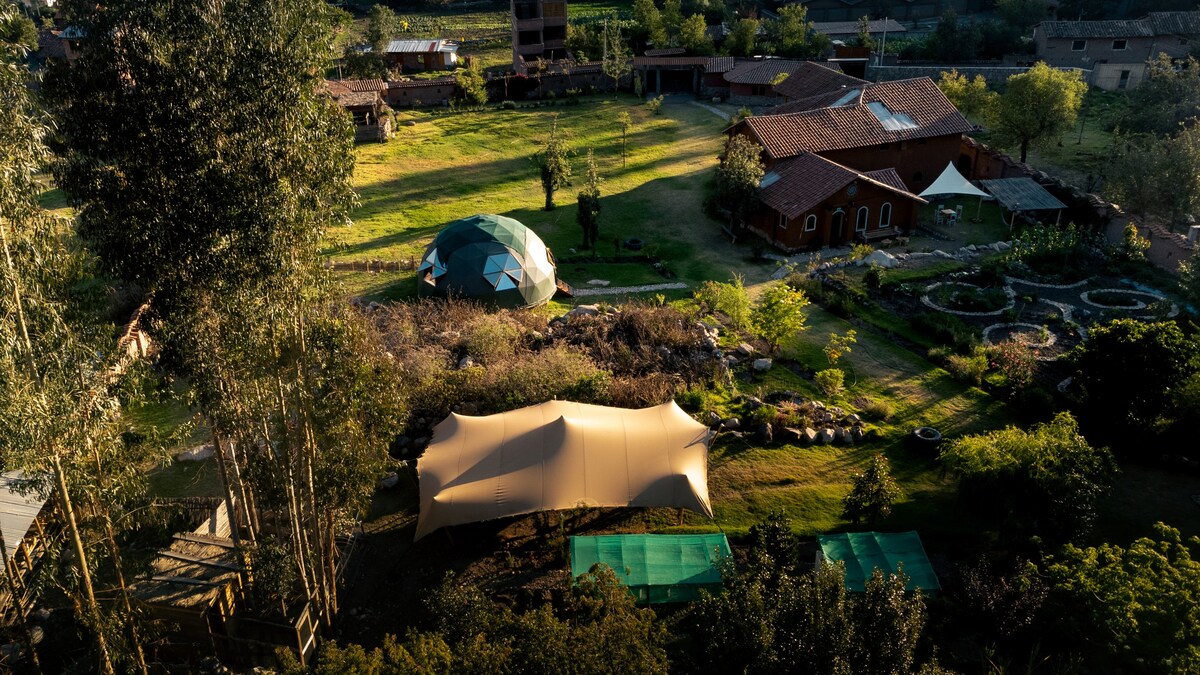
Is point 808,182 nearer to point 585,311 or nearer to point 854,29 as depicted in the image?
point 585,311

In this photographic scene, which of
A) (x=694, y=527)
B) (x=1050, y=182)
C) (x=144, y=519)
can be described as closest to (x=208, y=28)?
(x=144, y=519)

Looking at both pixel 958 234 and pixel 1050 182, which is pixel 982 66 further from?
pixel 958 234

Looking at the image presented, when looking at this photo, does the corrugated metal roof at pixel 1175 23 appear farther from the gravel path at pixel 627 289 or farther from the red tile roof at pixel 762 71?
the gravel path at pixel 627 289

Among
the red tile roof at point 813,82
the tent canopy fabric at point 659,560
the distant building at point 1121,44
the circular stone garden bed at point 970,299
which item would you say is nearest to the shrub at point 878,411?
the tent canopy fabric at point 659,560

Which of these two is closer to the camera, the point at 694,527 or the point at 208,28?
the point at 208,28

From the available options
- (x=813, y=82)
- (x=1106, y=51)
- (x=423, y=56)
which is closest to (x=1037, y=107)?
(x=813, y=82)

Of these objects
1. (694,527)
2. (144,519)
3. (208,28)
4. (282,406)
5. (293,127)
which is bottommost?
(694,527)
